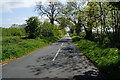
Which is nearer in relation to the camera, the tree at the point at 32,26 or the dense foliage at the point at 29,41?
the dense foliage at the point at 29,41

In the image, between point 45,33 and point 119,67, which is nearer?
point 119,67

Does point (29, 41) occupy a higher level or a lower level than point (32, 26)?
lower

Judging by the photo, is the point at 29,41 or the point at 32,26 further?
the point at 32,26

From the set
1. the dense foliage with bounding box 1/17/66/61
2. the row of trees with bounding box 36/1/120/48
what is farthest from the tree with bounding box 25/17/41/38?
the row of trees with bounding box 36/1/120/48

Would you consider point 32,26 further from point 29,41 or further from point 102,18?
point 102,18

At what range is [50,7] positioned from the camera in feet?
192

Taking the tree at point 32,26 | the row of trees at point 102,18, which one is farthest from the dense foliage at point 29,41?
the row of trees at point 102,18

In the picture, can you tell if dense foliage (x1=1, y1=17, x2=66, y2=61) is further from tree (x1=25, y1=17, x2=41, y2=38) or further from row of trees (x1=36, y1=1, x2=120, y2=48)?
row of trees (x1=36, y1=1, x2=120, y2=48)

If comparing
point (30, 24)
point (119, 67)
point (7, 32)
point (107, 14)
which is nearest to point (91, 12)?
point (107, 14)

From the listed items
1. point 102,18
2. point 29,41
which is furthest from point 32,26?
point 102,18

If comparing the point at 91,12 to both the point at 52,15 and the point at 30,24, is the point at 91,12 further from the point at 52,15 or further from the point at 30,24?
the point at 52,15

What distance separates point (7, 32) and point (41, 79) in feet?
235

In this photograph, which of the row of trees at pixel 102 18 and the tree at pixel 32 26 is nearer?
the row of trees at pixel 102 18

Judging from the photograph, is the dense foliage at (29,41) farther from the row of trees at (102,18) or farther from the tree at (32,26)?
the row of trees at (102,18)
